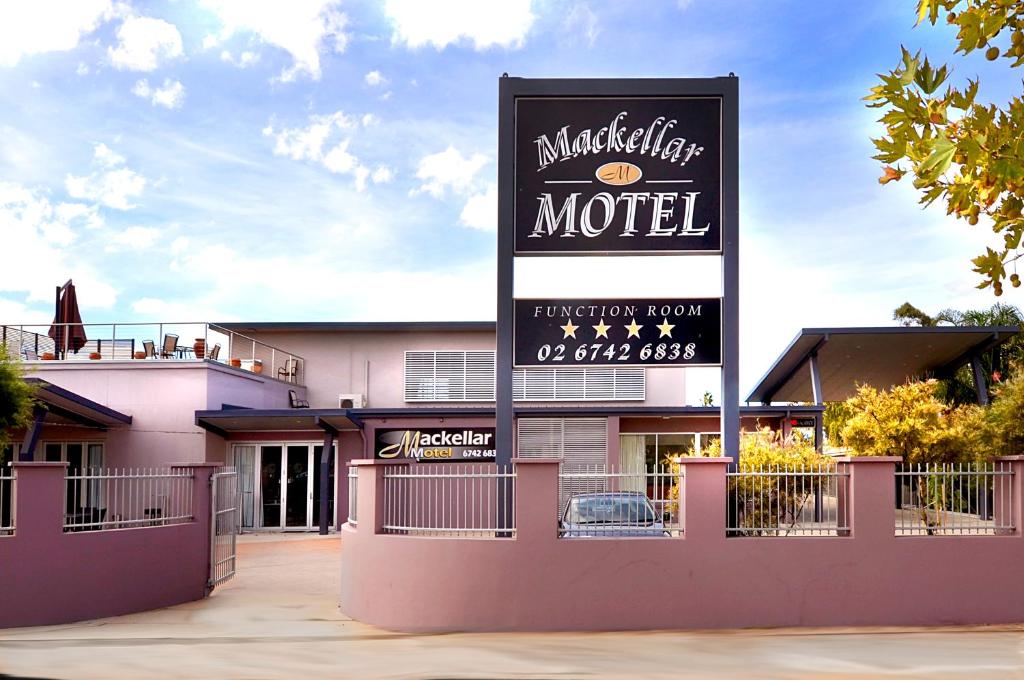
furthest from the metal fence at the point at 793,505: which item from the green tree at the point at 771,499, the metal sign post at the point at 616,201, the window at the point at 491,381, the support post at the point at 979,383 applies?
the window at the point at 491,381

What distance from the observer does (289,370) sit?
1251 inches

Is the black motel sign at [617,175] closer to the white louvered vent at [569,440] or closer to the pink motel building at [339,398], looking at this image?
the pink motel building at [339,398]

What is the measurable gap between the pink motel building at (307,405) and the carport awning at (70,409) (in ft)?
0.22

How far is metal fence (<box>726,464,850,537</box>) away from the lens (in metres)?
12.5

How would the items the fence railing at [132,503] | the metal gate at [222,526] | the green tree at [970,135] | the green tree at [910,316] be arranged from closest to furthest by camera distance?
1. the green tree at [970,135]
2. the fence railing at [132,503]
3. the metal gate at [222,526]
4. the green tree at [910,316]

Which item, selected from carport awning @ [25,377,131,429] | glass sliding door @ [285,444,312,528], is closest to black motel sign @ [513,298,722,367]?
carport awning @ [25,377,131,429]

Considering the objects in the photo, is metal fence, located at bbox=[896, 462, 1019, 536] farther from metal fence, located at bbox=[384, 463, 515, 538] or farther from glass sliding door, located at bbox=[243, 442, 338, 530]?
glass sliding door, located at bbox=[243, 442, 338, 530]

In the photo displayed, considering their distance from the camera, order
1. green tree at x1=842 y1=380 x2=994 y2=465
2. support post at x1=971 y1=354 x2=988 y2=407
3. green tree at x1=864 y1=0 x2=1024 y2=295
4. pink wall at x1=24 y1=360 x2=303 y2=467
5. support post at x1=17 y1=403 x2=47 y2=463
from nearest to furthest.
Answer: green tree at x1=864 y1=0 x2=1024 y2=295, green tree at x1=842 y1=380 x2=994 y2=465, support post at x1=17 y1=403 x2=47 y2=463, support post at x1=971 y1=354 x2=988 y2=407, pink wall at x1=24 y1=360 x2=303 y2=467

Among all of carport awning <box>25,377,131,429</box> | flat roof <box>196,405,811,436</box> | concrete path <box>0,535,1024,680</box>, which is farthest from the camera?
flat roof <box>196,405,811,436</box>

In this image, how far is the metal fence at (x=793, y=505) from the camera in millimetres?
12484

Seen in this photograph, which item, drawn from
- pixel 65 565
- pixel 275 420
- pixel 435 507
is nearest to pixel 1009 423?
pixel 435 507

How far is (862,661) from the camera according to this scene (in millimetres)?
10320

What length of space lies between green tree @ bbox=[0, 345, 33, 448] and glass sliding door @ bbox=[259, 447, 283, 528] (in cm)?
924

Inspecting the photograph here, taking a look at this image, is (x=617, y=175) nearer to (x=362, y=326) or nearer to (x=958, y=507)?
(x=958, y=507)
